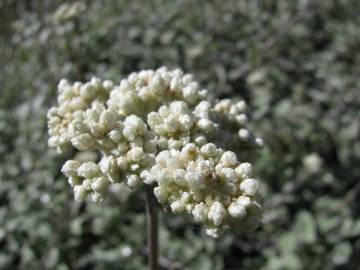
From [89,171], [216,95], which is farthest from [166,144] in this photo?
[216,95]

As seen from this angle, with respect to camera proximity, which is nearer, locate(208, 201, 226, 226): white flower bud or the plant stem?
locate(208, 201, 226, 226): white flower bud

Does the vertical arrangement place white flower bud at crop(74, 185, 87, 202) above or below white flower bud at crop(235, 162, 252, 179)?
above

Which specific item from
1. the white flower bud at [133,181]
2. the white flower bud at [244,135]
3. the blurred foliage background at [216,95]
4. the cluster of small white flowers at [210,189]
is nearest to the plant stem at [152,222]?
the white flower bud at [133,181]

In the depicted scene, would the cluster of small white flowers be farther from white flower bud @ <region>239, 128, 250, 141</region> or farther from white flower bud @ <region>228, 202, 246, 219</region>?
white flower bud @ <region>239, 128, 250, 141</region>

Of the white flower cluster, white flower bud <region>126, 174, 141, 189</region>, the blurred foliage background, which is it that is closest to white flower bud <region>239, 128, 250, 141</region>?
the white flower cluster

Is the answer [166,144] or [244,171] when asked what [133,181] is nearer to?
[166,144]
